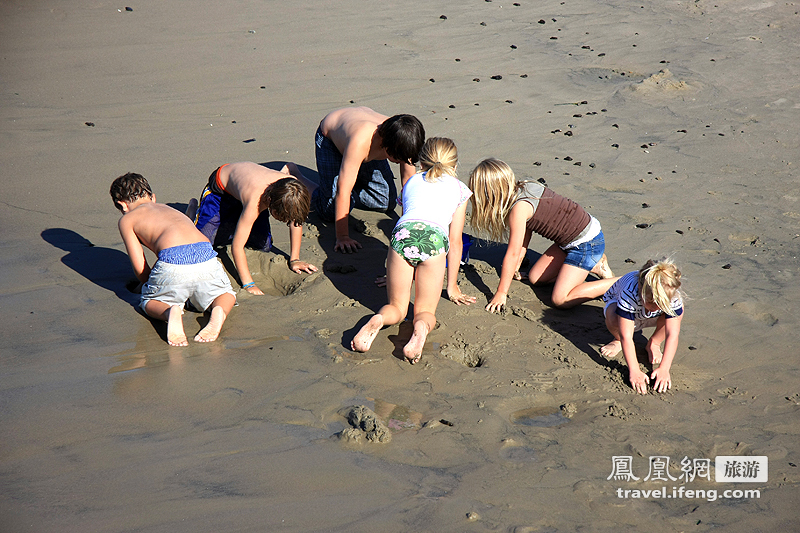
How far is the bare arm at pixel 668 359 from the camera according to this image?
11.0 feet

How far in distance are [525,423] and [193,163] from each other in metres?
4.30

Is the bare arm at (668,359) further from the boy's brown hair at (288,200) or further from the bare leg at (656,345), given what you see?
the boy's brown hair at (288,200)

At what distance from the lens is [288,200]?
155 inches

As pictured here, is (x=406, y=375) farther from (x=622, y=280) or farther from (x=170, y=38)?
(x=170, y=38)

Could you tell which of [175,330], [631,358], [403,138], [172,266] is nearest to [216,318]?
[175,330]

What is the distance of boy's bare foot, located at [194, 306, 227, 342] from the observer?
3.59 metres

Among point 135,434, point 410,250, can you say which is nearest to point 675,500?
point 410,250

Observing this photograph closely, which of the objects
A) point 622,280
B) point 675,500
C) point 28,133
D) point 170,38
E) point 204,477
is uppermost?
point 170,38

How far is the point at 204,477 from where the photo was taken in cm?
251

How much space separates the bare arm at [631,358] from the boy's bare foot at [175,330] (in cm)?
252

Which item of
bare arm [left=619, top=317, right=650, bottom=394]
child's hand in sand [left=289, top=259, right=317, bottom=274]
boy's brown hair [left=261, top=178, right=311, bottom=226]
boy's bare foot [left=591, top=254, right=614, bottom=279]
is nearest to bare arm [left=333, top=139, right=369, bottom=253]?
child's hand in sand [left=289, top=259, right=317, bottom=274]

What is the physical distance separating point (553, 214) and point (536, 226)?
0.46 ft

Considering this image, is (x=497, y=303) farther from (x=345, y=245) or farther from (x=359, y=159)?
(x=359, y=159)

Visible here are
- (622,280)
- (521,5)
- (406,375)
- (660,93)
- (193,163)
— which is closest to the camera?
(406,375)
